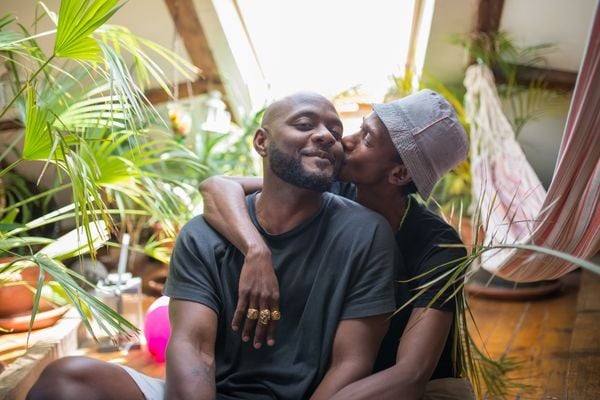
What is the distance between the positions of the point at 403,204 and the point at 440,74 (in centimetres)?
275

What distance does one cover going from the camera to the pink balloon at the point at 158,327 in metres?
2.82

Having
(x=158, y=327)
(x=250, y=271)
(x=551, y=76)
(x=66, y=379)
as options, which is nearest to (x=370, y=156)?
(x=250, y=271)

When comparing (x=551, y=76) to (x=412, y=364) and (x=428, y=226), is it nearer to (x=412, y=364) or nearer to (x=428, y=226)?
(x=428, y=226)

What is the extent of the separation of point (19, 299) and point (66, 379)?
1906mm

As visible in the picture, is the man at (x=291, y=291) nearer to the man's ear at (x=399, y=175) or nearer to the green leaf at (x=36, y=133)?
the man's ear at (x=399, y=175)

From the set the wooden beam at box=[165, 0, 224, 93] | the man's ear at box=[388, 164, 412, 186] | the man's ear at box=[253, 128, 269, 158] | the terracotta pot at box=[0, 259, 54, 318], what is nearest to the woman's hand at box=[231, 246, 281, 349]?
the man's ear at box=[253, 128, 269, 158]

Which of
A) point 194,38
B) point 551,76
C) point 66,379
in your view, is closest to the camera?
point 66,379

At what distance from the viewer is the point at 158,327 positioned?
2.86m

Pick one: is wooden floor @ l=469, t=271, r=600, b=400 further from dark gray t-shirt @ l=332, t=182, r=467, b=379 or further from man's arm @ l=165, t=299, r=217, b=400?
man's arm @ l=165, t=299, r=217, b=400

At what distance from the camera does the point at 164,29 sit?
398 centimetres

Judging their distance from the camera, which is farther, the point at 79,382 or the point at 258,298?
the point at 258,298

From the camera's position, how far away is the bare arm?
1.55 m

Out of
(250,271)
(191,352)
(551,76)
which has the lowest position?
(551,76)

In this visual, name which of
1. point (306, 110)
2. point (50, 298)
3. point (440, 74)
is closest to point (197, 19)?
point (440, 74)
